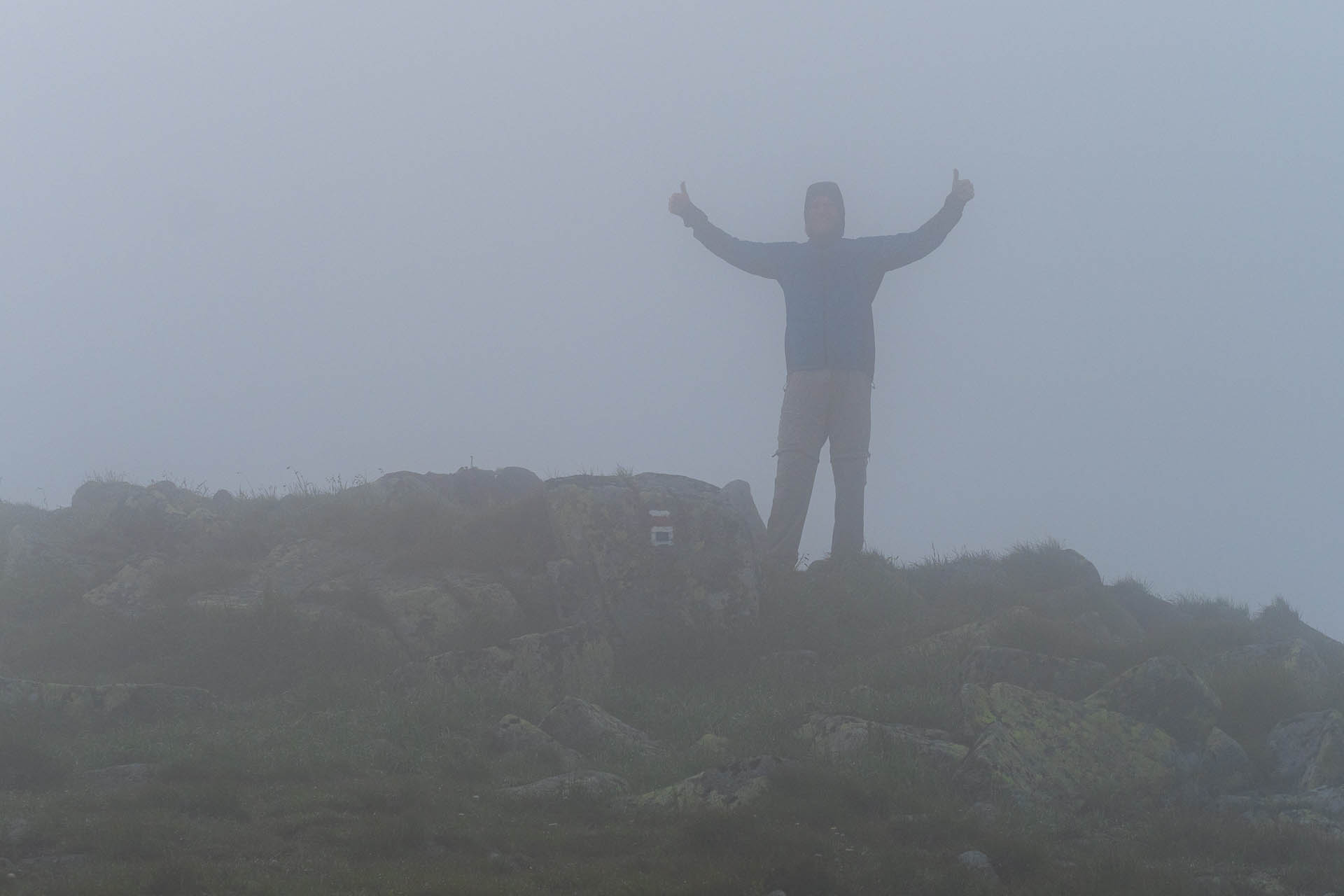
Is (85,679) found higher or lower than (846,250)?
lower

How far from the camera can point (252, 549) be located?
47.5 ft

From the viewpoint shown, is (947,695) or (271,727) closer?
(271,727)

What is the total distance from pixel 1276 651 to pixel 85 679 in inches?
459

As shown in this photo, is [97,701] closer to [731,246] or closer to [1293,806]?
[1293,806]

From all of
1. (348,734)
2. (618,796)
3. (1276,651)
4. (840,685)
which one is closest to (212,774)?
(348,734)

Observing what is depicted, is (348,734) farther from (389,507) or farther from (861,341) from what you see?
(861,341)

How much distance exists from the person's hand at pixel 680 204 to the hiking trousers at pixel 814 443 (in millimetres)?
2720

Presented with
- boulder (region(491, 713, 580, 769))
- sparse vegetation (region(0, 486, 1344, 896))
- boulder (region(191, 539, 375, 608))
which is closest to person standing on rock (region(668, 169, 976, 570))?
sparse vegetation (region(0, 486, 1344, 896))

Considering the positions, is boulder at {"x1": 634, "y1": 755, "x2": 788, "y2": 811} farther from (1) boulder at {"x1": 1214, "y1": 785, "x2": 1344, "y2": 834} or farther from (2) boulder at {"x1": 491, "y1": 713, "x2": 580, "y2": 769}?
(1) boulder at {"x1": 1214, "y1": 785, "x2": 1344, "y2": 834}

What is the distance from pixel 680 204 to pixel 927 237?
3346mm

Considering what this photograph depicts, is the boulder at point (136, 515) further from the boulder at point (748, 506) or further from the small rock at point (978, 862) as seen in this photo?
the small rock at point (978, 862)

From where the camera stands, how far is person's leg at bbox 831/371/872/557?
16234mm

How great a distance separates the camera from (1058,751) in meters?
9.33

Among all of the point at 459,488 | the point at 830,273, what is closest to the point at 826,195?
the point at 830,273
